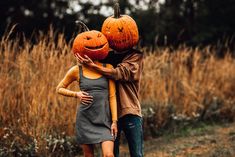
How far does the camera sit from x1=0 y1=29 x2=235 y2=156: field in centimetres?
599

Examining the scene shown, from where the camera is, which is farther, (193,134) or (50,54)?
(193,134)

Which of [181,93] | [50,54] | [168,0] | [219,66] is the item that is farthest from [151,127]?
[168,0]

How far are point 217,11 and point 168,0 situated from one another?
456 centimetres

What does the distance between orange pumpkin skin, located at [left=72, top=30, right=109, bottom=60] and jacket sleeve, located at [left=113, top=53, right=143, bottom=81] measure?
0.58 ft

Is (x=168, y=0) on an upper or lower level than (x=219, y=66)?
upper

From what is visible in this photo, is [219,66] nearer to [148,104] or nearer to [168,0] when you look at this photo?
[148,104]

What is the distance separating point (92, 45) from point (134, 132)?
2.63 feet

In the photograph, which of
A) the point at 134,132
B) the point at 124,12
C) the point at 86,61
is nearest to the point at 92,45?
the point at 86,61

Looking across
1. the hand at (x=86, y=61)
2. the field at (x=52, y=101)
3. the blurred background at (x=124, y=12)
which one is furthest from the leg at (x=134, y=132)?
the blurred background at (x=124, y=12)

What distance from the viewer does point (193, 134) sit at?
7.82 metres

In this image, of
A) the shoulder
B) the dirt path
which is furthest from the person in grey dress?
the dirt path

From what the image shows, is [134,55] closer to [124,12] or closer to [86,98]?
[86,98]

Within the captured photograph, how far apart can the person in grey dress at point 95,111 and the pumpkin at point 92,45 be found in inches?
4.8

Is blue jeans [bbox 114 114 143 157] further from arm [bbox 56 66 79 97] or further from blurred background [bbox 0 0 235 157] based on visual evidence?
blurred background [bbox 0 0 235 157]
